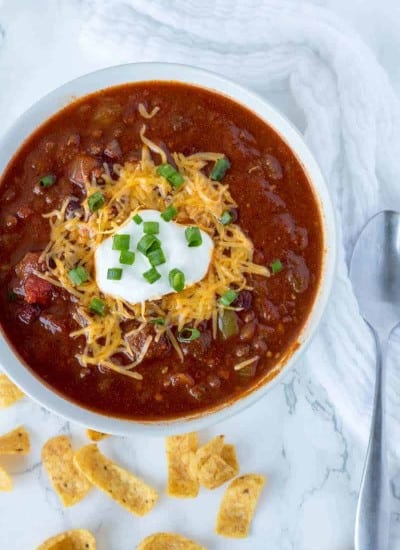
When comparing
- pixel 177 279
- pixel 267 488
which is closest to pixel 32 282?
pixel 177 279

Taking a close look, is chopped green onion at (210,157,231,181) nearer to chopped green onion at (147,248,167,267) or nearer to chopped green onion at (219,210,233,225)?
chopped green onion at (219,210,233,225)

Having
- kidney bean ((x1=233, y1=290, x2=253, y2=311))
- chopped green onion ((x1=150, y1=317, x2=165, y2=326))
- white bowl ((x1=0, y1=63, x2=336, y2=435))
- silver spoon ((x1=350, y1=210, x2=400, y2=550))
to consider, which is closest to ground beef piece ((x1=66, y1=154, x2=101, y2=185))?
white bowl ((x1=0, y1=63, x2=336, y2=435))

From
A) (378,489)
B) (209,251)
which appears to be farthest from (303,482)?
(209,251)

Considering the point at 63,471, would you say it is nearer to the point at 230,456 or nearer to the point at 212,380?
the point at 230,456

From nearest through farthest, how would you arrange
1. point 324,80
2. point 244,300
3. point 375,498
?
point 244,300
point 375,498
point 324,80

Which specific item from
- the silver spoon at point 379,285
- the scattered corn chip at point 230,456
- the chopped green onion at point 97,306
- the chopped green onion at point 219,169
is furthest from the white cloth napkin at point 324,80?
the chopped green onion at point 97,306

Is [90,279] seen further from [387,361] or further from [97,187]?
[387,361]
